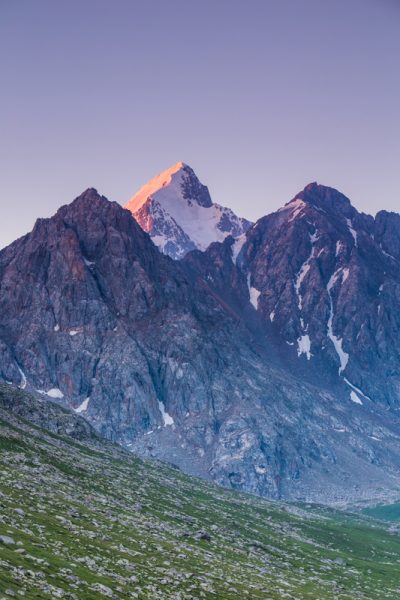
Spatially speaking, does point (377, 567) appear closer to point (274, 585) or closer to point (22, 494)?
point (274, 585)

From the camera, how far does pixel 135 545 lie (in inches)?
3524

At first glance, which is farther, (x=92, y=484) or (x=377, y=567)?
(x=377, y=567)

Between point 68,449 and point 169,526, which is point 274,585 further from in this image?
point 68,449

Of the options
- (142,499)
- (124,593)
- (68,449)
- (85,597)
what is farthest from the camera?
(68,449)

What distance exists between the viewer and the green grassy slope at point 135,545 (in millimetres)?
62688

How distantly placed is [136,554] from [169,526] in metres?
45.7

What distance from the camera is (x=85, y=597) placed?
182 feet

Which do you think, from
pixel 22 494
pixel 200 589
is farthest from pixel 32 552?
pixel 22 494

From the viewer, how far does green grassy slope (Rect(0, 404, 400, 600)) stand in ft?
206

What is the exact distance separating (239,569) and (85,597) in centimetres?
4800

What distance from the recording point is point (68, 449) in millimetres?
188000

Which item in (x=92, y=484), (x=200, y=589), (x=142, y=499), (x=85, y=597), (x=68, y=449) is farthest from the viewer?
(x=68, y=449)

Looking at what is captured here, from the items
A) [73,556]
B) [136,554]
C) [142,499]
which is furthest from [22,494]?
[142,499]

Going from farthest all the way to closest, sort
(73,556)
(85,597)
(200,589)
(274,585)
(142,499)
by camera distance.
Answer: (142,499) < (274,585) < (200,589) < (73,556) < (85,597)
